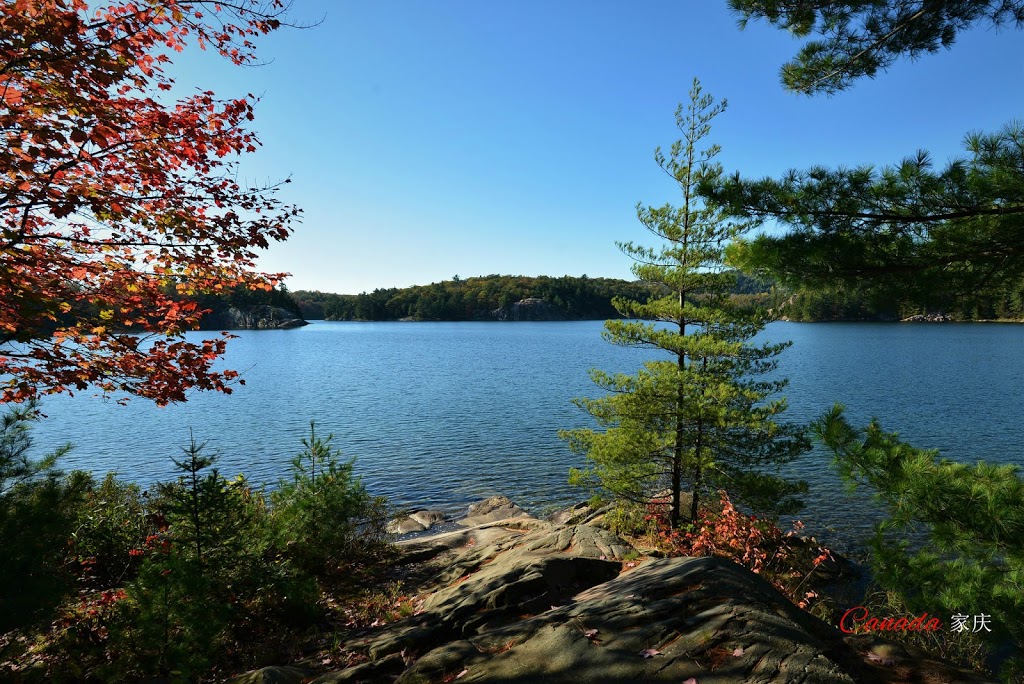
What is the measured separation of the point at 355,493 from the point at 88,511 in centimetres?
440

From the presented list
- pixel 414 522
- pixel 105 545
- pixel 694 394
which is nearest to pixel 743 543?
pixel 694 394

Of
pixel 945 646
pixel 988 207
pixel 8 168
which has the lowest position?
pixel 945 646

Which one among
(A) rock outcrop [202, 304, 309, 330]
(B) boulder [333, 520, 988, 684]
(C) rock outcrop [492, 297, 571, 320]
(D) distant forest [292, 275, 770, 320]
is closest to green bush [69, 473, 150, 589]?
(B) boulder [333, 520, 988, 684]

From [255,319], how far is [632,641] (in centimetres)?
15950

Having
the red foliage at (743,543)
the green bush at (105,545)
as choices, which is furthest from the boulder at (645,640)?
the red foliage at (743,543)

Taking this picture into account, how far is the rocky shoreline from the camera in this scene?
12.1 feet

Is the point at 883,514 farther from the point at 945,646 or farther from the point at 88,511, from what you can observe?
the point at 88,511

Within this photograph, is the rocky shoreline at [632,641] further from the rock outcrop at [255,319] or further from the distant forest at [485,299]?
the distant forest at [485,299]

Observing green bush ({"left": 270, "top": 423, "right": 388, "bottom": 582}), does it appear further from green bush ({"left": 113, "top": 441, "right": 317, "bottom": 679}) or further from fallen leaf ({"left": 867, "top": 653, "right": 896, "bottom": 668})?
fallen leaf ({"left": 867, "top": 653, "right": 896, "bottom": 668})

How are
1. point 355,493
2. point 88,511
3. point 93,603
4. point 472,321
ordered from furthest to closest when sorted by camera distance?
point 472,321 → point 355,493 → point 88,511 → point 93,603

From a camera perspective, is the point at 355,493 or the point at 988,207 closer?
the point at 988,207

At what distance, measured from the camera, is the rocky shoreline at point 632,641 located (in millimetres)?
3699

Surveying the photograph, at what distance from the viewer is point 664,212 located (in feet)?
41.8

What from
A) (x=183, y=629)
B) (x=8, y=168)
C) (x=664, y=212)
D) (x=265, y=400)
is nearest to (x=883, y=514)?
(x=664, y=212)
